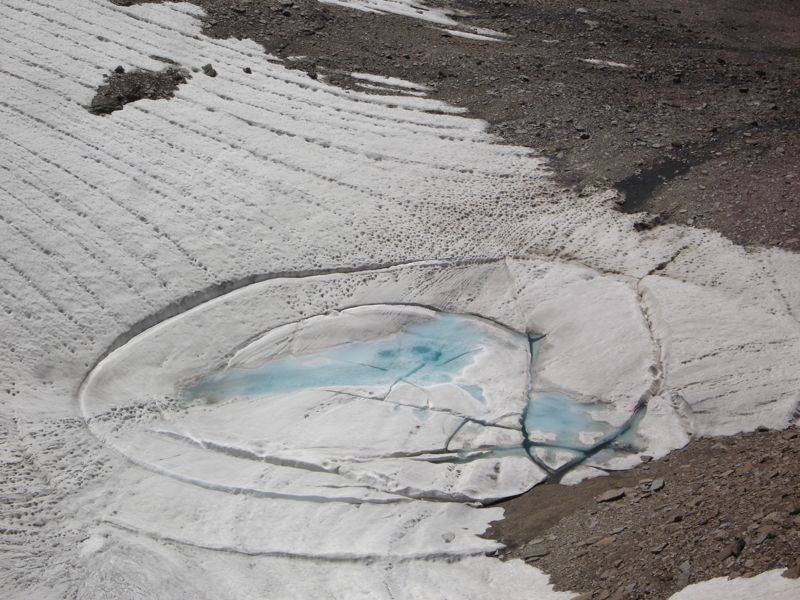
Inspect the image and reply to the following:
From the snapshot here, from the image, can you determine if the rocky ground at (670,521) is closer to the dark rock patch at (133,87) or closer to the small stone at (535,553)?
the small stone at (535,553)

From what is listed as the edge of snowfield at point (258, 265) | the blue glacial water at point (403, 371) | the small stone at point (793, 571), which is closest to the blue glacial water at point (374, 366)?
the blue glacial water at point (403, 371)

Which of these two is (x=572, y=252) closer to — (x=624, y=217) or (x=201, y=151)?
(x=624, y=217)

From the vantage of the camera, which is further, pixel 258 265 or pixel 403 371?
pixel 258 265

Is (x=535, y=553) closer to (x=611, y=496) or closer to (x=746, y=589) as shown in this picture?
(x=611, y=496)

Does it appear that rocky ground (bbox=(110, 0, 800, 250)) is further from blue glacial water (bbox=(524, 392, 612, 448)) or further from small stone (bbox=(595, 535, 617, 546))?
small stone (bbox=(595, 535, 617, 546))

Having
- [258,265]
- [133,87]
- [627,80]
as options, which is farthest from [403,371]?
[627,80]

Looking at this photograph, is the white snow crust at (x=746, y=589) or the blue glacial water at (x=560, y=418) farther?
the blue glacial water at (x=560, y=418)

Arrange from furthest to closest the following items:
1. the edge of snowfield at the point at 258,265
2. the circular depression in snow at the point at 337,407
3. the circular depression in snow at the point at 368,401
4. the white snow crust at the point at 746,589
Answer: the circular depression in snow at the point at 337,407 < the circular depression in snow at the point at 368,401 < the edge of snowfield at the point at 258,265 < the white snow crust at the point at 746,589

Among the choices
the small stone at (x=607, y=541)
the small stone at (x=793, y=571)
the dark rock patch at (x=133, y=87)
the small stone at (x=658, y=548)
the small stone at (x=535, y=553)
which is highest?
the dark rock patch at (x=133, y=87)
